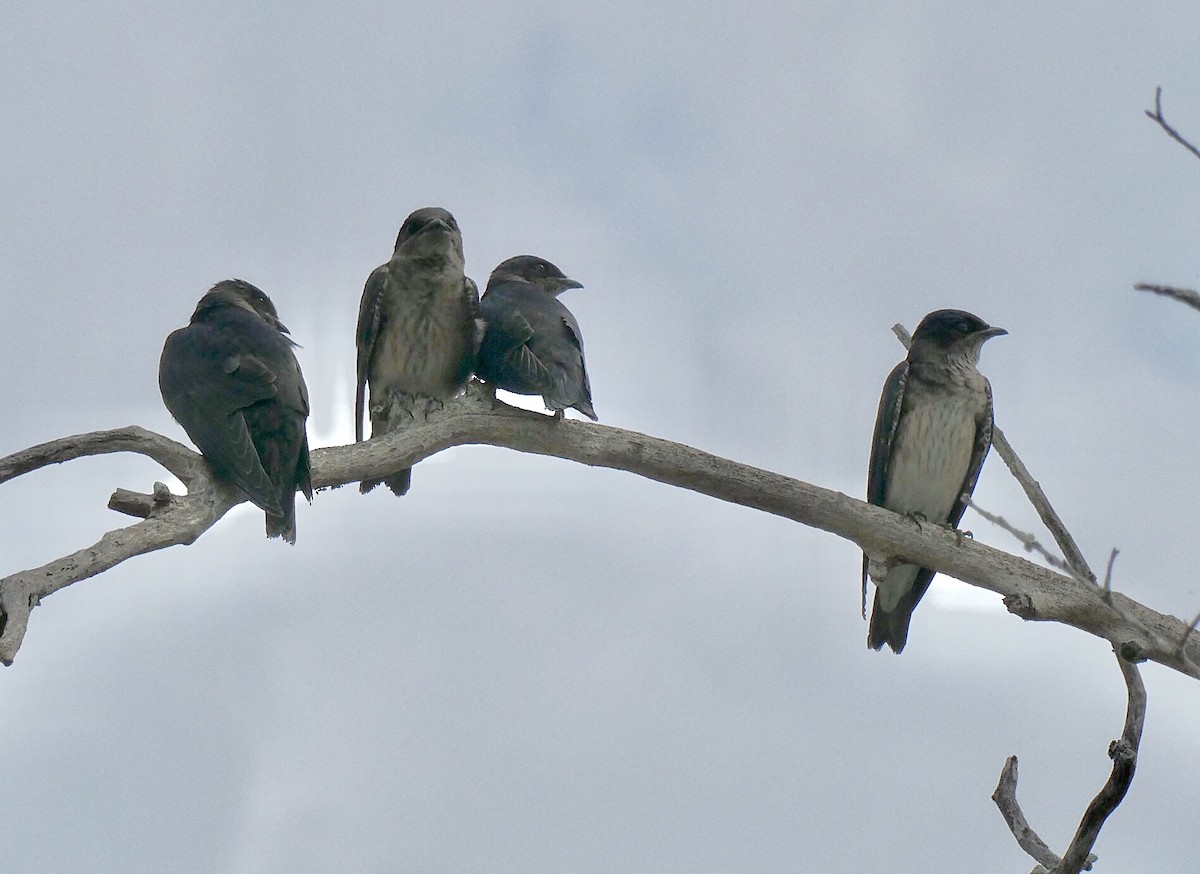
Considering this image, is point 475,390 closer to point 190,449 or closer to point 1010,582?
point 190,449

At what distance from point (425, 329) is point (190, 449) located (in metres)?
2.10

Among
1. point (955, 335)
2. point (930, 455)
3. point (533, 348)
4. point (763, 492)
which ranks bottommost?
point (763, 492)

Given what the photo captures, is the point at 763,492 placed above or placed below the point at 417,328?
below

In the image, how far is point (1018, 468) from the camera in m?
7.01

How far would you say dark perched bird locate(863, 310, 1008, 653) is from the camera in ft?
27.2

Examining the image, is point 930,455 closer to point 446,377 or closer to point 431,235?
point 446,377

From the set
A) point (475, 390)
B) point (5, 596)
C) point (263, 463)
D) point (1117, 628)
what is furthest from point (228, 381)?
point (1117, 628)

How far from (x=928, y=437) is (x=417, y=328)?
3.14m

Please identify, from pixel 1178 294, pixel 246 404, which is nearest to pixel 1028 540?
Result: pixel 1178 294

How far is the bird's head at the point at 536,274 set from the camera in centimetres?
852

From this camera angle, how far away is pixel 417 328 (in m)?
7.80

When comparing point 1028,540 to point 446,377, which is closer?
point 1028,540

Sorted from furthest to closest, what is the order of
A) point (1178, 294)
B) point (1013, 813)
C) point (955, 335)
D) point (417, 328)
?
1. point (955, 335)
2. point (417, 328)
3. point (1013, 813)
4. point (1178, 294)

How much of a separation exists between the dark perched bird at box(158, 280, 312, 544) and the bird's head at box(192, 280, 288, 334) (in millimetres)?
292
